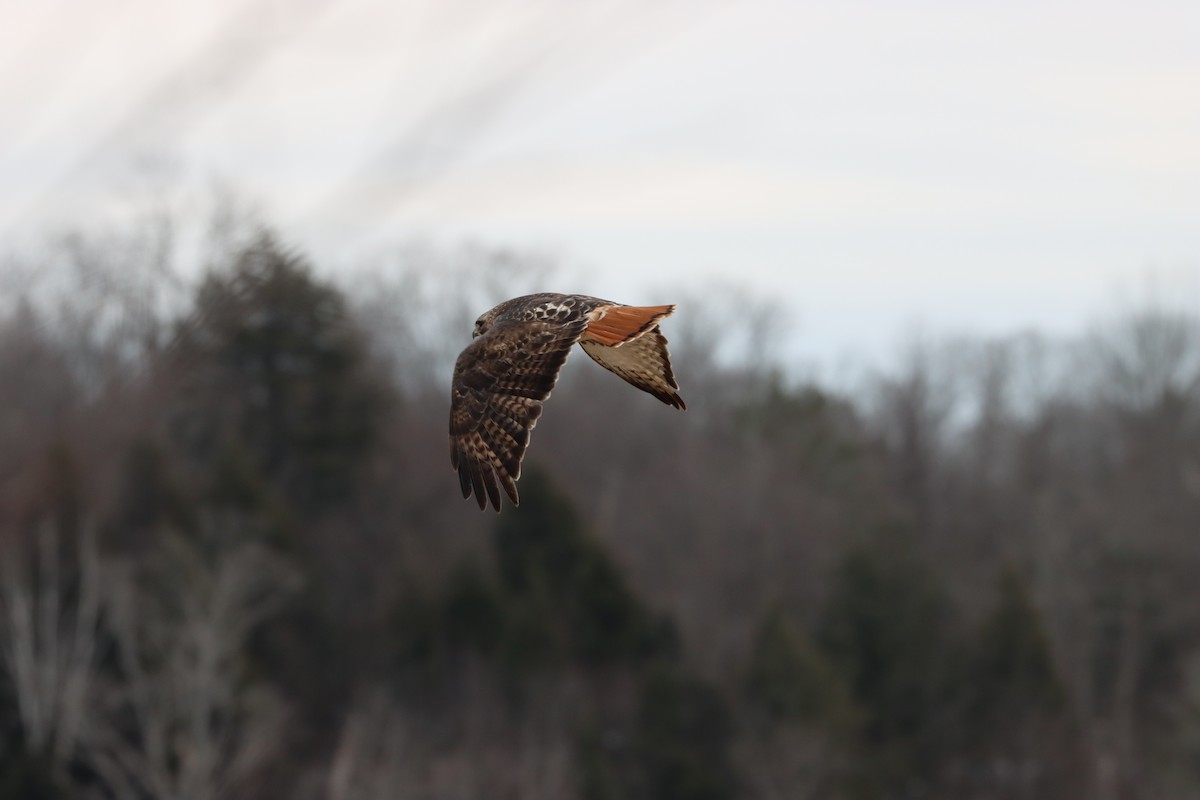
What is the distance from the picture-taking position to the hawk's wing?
5.45 metres

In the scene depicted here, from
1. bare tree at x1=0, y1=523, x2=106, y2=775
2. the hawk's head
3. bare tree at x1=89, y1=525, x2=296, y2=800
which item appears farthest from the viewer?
bare tree at x1=0, y1=523, x2=106, y2=775

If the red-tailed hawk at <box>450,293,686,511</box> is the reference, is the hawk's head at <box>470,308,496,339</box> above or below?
above

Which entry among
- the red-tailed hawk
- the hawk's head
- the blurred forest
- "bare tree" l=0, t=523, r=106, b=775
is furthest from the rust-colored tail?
"bare tree" l=0, t=523, r=106, b=775

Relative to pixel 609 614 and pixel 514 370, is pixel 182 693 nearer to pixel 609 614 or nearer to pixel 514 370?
pixel 609 614

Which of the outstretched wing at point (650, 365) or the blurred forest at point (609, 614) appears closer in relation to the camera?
the outstretched wing at point (650, 365)

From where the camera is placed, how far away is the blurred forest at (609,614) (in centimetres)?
2955

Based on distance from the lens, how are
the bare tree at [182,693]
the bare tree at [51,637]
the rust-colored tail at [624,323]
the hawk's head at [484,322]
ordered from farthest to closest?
the bare tree at [51,637], the bare tree at [182,693], the hawk's head at [484,322], the rust-colored tail at [624,323]

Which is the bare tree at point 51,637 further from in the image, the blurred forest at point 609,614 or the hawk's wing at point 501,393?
the hawk's wing at point 501,393

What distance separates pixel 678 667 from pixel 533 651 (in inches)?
132

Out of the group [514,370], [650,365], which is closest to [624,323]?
[514,370]

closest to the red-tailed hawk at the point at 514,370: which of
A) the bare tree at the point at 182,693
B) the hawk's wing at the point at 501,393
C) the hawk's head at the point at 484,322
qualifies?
the hawk's wing at the point at 501,393

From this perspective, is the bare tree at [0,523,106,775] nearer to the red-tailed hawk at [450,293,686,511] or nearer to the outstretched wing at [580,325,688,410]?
the outstretched wing at [580,325,688,410]

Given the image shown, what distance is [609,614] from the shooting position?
121 ft

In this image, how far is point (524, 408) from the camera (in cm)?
558
